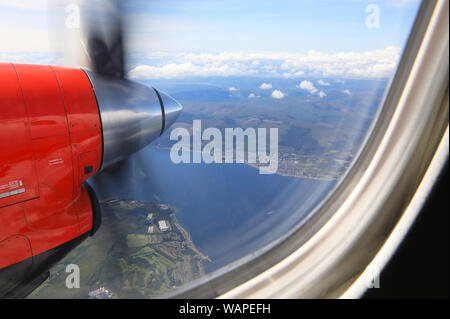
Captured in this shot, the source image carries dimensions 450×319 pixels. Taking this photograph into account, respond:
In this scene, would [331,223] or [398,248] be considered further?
[331,223]

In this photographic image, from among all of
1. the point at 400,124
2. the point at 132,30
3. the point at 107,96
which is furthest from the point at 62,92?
the point at 400,124

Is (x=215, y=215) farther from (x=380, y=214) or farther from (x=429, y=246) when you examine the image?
(x=429, y=246)

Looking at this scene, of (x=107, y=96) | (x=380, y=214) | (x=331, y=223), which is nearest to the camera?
(x=380, y=214)

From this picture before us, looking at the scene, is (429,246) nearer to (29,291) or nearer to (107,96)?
(107,96)

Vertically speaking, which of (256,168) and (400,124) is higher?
(400,124)

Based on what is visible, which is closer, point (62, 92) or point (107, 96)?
point (62, 92)
